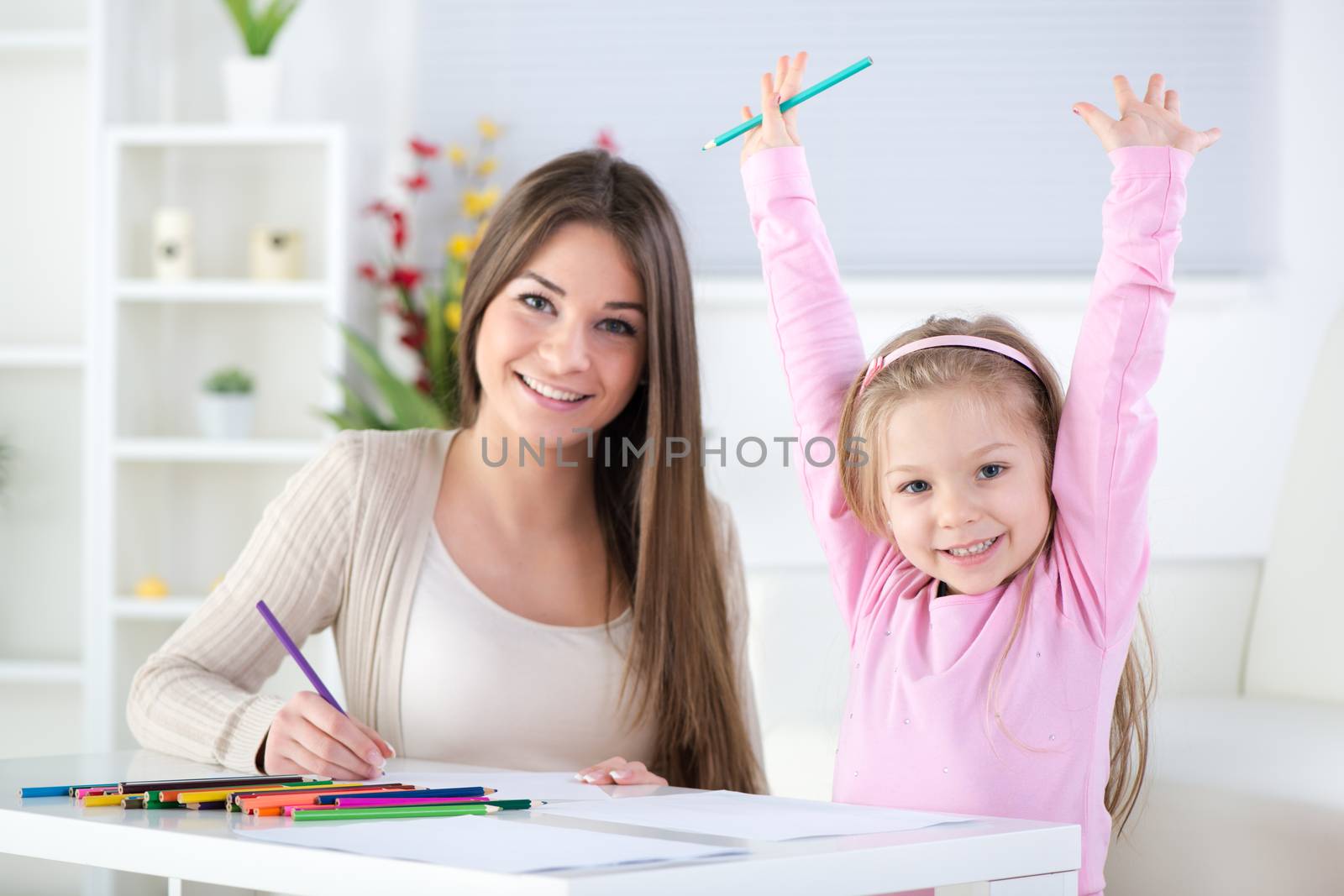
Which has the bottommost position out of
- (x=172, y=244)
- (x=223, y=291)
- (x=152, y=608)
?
(x=152, y=608)

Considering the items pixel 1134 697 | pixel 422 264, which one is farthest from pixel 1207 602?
pixel 422 264

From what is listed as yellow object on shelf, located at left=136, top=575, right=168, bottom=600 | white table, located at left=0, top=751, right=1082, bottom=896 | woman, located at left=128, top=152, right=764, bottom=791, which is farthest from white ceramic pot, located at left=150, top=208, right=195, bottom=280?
white table, located at left=0, top=751, right=1082, bottom=896

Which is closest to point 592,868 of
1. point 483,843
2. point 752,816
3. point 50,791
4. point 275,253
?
point 483,843

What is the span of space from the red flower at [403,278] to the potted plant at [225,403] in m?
0.38

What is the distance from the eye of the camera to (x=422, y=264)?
3088 millimetres

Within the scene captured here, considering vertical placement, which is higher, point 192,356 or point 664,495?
point 192,356

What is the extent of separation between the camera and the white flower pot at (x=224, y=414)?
2949 millimetres

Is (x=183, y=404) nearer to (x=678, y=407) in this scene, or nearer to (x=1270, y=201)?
(x=678, y=407)

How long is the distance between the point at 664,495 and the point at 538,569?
0.17 metres

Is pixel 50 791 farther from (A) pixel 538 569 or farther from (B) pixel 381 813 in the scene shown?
(A) pixel 538 569

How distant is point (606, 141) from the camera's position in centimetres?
295

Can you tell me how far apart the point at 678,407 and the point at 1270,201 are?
6.46ft

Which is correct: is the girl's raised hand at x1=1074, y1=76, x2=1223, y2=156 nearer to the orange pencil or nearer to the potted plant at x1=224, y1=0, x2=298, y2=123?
the orange pencil

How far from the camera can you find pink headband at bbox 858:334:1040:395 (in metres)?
1.18
